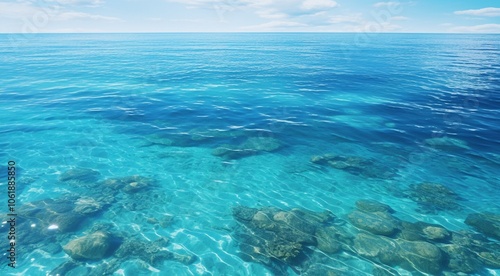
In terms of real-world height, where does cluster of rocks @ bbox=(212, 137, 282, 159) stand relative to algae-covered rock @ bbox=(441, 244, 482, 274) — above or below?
above

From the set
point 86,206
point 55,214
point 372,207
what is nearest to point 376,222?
point 372,207

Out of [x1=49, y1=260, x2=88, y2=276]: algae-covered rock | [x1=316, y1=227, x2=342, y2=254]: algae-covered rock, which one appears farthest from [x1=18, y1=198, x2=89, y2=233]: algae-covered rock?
[x1=316, y1=227, x2=342, y2=254]: algae-covered rock

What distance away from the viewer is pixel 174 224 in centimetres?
1383

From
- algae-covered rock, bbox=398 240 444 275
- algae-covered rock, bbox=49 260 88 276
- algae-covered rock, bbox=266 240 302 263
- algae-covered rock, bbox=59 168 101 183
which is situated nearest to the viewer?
algae-covered rock, bbox=49 260 88 276

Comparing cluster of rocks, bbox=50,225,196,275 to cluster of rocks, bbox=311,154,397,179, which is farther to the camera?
cluster of rocks, bbox=311,154,397,179

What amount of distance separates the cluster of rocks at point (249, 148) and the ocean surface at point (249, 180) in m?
0.16

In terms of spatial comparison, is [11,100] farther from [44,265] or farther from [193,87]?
[44,265]

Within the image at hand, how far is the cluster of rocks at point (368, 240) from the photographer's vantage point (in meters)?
11.5

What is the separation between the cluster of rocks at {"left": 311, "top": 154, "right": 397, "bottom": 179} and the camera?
18.5 meters

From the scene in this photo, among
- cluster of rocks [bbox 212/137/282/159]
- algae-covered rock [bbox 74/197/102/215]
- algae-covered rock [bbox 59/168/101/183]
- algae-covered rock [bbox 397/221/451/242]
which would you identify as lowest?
algae-covered rock [bbox 397/221/451/242]

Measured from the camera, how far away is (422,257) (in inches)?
457

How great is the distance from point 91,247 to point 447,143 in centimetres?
2537

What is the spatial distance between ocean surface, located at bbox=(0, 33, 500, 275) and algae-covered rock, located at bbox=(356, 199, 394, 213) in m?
0.11

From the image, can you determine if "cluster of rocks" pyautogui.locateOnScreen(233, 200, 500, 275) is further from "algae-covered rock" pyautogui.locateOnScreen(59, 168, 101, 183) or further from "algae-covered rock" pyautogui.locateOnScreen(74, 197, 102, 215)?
"algae-covered rock" pyautogui.locateOnScreen(59, 168, 101, 183)
